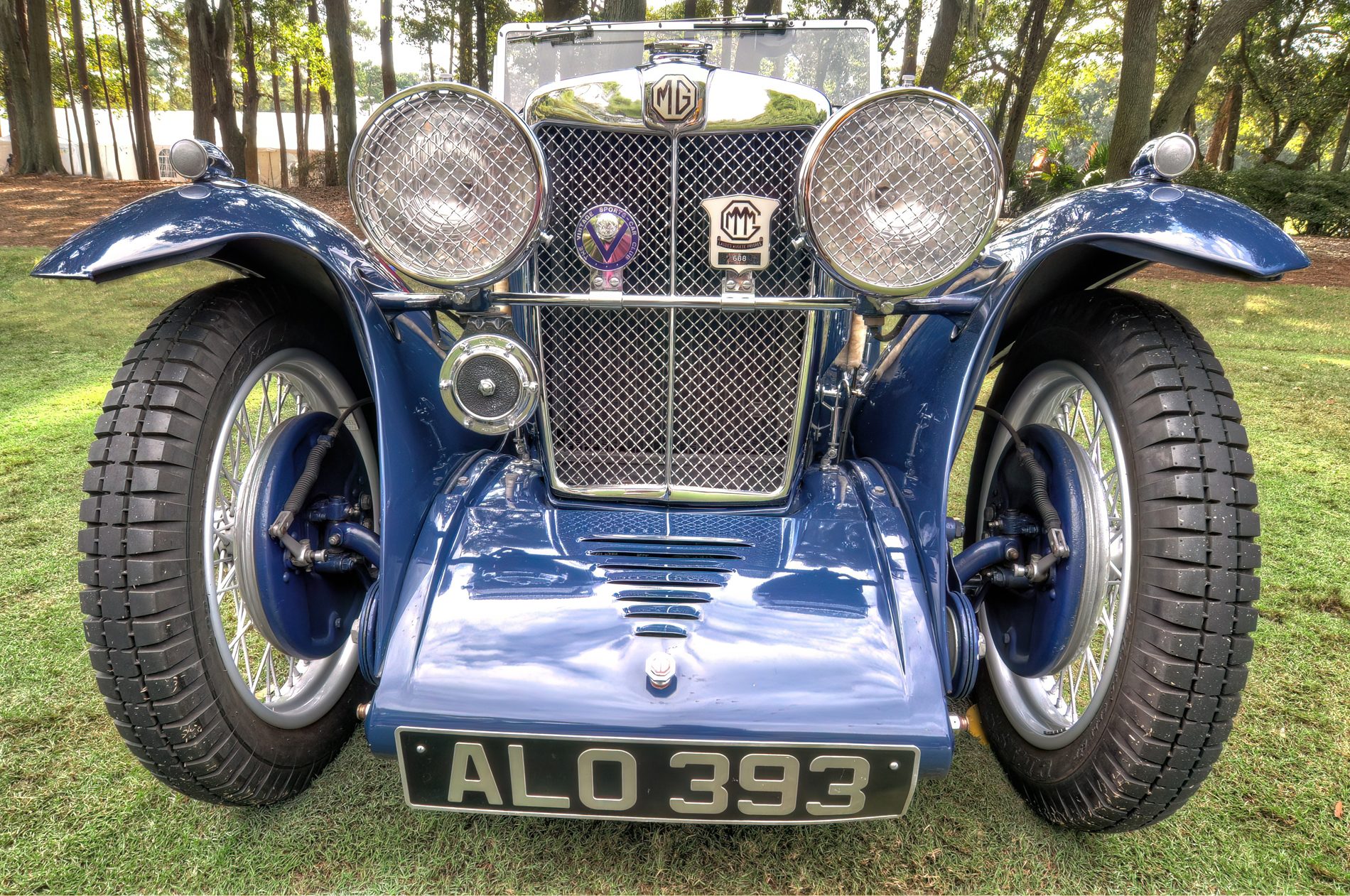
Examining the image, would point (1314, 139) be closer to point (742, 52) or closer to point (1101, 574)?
point (742, 52)

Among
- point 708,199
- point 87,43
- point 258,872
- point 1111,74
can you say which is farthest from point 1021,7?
point 87,43

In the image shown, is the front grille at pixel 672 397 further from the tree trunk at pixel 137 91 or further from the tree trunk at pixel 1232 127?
the tree trunk at pixel 1232 127

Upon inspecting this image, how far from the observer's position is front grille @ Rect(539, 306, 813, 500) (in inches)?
69.4

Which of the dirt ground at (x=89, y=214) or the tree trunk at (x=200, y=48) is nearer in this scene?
the dirt ground at (x=89, y=214)

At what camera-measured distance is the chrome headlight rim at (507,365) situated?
1.48 meters

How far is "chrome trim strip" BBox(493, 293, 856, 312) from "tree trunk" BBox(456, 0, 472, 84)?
704 inches

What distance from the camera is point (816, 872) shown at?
1.51 meters

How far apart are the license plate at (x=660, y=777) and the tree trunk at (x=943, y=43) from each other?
10.6 m

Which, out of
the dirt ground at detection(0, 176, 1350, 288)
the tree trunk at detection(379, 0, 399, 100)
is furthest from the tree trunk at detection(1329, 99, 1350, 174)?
the tree trunk at detection(379, 0, 399, 100)

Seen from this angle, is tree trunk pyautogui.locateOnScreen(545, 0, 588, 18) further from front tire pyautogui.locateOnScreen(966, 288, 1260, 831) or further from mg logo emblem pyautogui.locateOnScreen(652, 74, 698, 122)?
front tire pyautogui.locateOnScreen(966, 288, 1260, 831)

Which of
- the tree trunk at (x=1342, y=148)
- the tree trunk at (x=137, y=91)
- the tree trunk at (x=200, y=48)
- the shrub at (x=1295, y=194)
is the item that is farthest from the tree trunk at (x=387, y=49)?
the tree trunk at (x=1342, y=148)

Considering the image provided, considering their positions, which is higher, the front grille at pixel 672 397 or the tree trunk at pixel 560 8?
the tree trunk at pixel 560 8

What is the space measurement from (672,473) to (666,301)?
465mm

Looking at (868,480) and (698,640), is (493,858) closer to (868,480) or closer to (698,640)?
(698,640)
